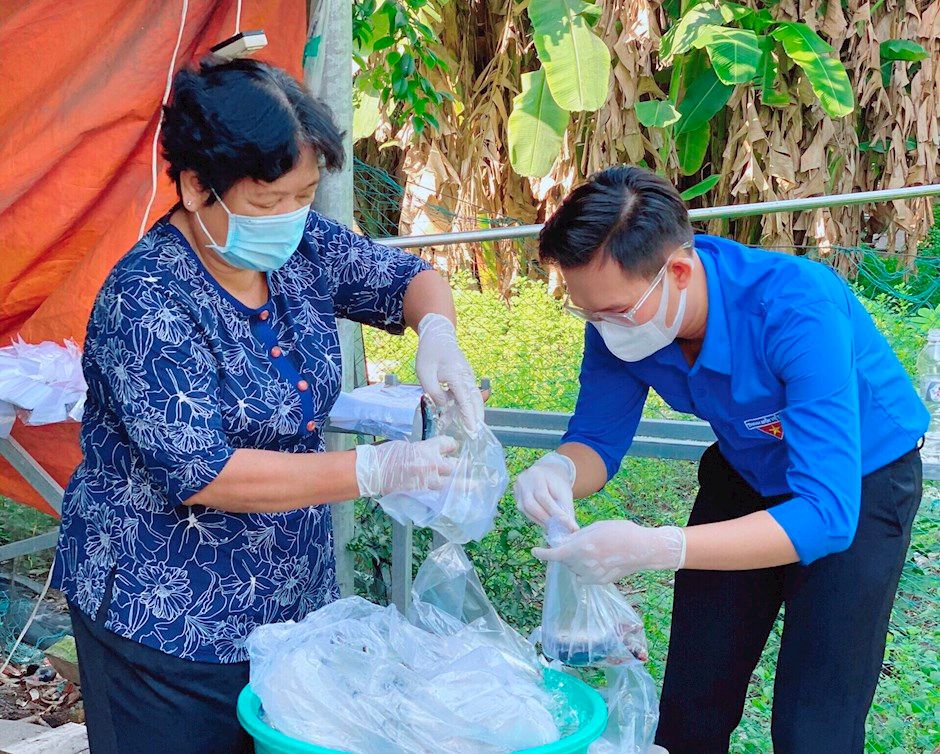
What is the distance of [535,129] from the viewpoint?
584 cm

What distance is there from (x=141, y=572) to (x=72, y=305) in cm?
146

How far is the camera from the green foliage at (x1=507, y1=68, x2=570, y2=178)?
18.9ft

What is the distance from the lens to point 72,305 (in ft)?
8.91

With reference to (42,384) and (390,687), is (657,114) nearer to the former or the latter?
(42,384)

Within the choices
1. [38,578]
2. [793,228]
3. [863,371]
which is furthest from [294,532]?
[793,228]

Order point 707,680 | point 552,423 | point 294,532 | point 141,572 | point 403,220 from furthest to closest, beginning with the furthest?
point 403,220 < point 552,423 < point 707,680 < point 294,532 < point 141,572

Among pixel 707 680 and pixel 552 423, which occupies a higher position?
pixel 552 423

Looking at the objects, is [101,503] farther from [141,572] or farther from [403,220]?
[403,220]

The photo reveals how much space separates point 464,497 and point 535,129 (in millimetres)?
4537

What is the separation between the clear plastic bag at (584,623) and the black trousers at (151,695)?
0.48 meters

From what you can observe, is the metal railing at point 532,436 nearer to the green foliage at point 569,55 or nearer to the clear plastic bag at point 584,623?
the clear plastic bag at point 584,623

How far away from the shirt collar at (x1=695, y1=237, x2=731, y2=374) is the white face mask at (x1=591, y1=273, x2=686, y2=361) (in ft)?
0.16

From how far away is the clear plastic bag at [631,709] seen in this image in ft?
5.20

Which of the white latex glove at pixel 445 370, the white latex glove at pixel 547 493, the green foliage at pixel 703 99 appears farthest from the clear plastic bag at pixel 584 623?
the green foliage at pixel 703 99
